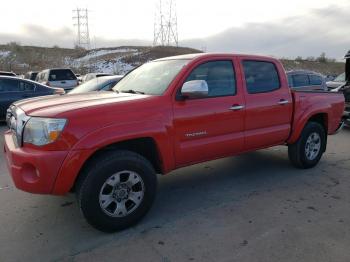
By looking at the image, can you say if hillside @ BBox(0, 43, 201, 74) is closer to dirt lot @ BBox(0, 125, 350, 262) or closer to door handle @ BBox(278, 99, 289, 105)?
door handle @ BBox(278, 99, 289, 105)

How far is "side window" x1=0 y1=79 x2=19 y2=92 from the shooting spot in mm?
11031

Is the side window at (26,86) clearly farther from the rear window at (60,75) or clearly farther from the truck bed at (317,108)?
the truck bed at (317,108)

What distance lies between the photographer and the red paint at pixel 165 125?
11.3 feet

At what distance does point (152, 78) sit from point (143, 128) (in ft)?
3.37

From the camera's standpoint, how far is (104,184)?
3.62m

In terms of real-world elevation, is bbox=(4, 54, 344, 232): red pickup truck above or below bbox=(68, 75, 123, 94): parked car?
below

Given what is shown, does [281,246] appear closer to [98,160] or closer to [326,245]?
[326,245]

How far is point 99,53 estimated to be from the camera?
180 ft

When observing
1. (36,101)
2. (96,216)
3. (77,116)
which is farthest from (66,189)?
(36,101)

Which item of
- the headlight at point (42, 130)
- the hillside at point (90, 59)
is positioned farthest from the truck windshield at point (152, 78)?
the hillside at point (90, 59)

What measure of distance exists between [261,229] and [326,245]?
637mm

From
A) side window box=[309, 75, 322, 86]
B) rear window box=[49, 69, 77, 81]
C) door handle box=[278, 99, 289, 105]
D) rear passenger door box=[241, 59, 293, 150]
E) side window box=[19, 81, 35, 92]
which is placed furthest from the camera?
rear window box=[49, 69, 77, 81]

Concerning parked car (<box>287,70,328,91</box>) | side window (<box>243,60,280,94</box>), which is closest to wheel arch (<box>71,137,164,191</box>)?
side window (<box>243,60,280,94</box>)

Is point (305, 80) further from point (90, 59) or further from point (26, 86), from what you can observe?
point (90, 59)
